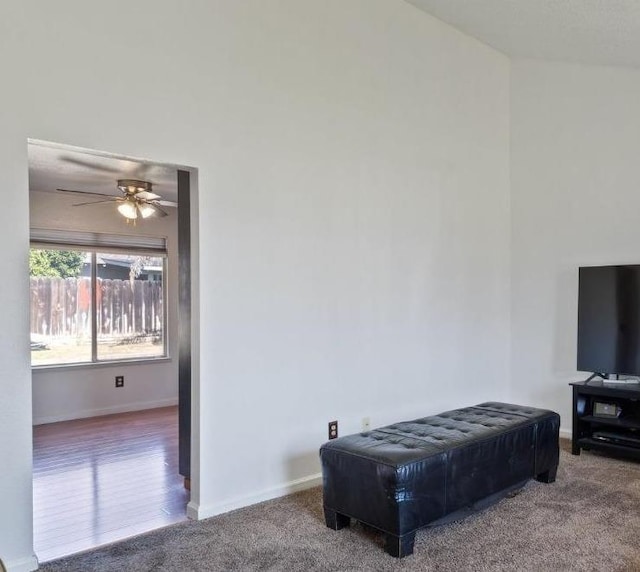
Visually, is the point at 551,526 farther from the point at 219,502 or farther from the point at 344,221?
the point at 344,221

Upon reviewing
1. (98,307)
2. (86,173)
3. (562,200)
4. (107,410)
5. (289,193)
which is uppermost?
(86,173)

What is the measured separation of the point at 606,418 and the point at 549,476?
88cm

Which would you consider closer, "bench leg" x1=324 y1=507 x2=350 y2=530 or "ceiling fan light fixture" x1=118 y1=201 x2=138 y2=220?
"bench leg" x1=324 y1=507 x2=350 y2=530

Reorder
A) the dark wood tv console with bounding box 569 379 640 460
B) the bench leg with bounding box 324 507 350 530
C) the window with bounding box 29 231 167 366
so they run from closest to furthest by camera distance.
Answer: the bench leg with bounding box 324 507 350 530
the dark wood tv console with bounding box 569 379 640 460
the window with bounding box 29 231 167 366

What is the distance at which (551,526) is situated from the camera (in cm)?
289

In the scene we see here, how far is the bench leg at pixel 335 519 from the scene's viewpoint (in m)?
2.87

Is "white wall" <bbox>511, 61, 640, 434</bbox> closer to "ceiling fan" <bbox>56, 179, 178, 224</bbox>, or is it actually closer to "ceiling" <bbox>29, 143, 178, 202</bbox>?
"ceiling" <bbox>29, 143, 178, 202</bbox>

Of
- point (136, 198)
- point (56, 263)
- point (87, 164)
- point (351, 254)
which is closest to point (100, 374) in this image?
point (56, 263)

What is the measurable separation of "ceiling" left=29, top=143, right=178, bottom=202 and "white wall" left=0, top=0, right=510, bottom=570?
0.90 meters

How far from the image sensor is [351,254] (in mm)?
3812

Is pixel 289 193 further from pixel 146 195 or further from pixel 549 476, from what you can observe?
pixel 549 476

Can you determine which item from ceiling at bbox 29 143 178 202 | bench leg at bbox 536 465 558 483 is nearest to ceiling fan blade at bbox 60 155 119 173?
ceiling at bbox 29 143 178 202

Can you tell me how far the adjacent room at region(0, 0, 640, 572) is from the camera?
260cm

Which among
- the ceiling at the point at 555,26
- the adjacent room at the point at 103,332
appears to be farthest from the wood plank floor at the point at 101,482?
the ceiling at the point at 555,26
